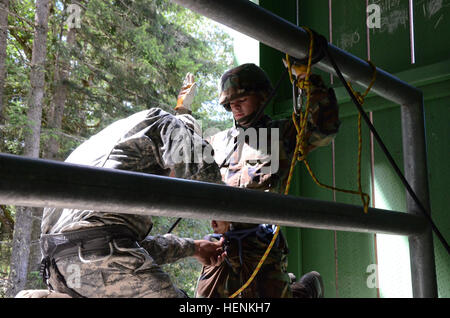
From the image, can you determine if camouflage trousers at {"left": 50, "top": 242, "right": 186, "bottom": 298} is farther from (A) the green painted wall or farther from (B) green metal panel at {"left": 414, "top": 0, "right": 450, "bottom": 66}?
(B) green metal panel at {"left": 414, "top": 0, "right": 450, "bottom": 66}

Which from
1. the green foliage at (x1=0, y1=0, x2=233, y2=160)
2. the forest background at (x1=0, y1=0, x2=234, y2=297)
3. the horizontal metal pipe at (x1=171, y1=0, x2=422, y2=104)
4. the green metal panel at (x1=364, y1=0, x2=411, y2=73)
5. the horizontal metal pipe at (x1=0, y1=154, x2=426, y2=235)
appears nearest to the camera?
the horizontal metal pipe at (x1=0, y1=154, x2=426, y2=235)

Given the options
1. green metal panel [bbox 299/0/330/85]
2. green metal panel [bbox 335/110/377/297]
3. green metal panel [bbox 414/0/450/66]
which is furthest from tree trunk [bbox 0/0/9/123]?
green metal panel [bbox 414/0/450/66]

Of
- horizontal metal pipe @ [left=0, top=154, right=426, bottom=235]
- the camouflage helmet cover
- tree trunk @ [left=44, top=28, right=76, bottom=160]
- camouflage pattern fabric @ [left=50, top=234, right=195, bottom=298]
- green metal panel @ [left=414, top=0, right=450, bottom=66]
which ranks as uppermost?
tree trunk @ [left=44, top=28, right=76, bottom=160]

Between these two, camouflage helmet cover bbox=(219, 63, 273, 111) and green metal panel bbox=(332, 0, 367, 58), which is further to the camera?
green metal panel bbox=(332, 0, 367, 58)

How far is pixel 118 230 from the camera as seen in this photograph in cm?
172

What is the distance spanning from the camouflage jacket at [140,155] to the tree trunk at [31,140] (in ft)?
15.4

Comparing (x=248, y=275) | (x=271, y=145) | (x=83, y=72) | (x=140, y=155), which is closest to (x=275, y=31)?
(x=140, y=155)

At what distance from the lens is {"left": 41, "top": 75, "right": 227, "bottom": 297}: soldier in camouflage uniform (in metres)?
1.67

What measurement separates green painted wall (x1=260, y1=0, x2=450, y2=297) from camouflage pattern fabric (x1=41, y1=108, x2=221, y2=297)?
5.13 feet

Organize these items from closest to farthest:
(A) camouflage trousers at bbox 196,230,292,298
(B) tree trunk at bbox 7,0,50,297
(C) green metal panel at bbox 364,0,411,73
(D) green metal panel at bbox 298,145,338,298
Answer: (A) camouflage trousers at bbox 196,230,292,298 < (C) green metal panel at bbox 364,0,411,73 < (D) green metal panel at bbox 298,145,338,298 < (B) tree trunk at bbox 7,0,50,297

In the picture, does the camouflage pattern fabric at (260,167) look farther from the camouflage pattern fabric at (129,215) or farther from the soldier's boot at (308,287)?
the camouflage pattern fabric at (129,215)

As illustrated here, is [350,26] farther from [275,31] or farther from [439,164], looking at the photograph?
[275,31]

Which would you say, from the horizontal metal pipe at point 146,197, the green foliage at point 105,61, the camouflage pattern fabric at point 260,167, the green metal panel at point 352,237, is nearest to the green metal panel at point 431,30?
the green metal panel at point 352,237

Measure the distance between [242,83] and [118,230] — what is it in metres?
1.16
